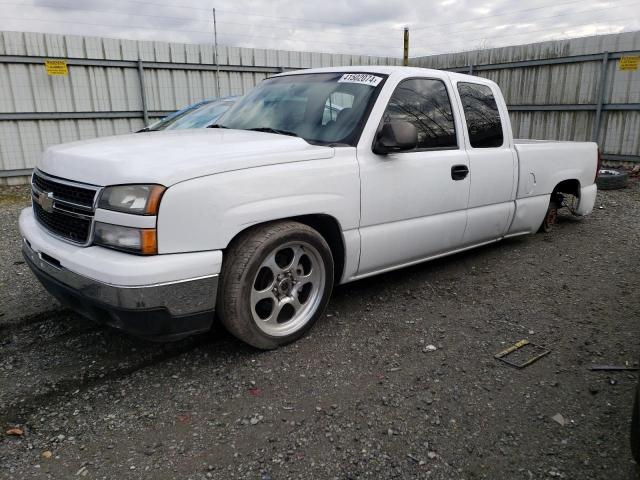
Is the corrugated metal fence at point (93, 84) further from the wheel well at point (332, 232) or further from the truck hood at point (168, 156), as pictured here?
the wheel well at point (332, 232)

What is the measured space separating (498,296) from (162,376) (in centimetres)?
282

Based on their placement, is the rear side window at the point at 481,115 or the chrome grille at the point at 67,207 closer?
the chrome grille at the point at 67,207

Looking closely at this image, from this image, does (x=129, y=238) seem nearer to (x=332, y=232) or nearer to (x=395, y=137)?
(x=332, y=232)

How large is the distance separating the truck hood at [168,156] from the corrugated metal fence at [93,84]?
24.9 feet

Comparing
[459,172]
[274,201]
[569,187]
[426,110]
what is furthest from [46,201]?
[569,187]

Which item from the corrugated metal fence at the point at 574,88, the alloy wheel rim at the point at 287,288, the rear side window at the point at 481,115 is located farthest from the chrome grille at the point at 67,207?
the corrugated metal fence at the point at 574,88

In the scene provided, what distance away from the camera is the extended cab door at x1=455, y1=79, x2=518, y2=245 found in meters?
4.58

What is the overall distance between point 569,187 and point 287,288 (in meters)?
4.43

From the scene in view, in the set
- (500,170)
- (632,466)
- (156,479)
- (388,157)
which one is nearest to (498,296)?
(500,170)

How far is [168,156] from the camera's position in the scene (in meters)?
2.94

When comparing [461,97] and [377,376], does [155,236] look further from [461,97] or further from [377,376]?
[461,97]

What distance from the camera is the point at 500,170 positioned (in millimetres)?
4809

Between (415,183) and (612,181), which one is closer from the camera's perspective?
(415,183)

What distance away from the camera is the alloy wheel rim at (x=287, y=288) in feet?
10.9
